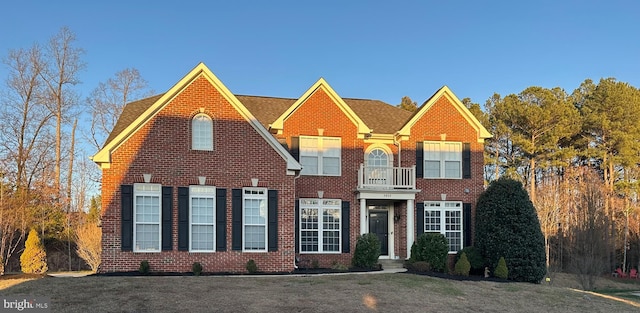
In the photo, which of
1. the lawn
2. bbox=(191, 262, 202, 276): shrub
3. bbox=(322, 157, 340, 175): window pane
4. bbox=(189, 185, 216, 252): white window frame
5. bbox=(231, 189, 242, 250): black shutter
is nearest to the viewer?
the lawn

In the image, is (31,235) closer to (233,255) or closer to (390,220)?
(233,255)

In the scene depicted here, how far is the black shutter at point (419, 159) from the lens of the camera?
23.6 m

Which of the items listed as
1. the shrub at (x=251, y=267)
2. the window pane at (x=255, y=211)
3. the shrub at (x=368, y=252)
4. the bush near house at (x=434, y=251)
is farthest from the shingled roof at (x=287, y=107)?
the shrub at (x=251, y=267)

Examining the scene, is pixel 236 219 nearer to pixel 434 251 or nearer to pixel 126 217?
pixel 126 217

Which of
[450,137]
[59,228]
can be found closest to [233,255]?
[450,137]

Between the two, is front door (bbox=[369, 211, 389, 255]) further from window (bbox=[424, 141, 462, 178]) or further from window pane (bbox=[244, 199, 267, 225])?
window pane (bbox=[244, 199, 267, 225])

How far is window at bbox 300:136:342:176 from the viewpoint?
2256cm

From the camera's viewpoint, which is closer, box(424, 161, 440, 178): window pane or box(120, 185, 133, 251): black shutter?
box(120, 185, 133, 251): black shutter

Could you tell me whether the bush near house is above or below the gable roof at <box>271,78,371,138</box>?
below

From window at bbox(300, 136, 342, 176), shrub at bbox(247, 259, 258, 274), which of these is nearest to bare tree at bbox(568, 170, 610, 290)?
window at bbox(300, 136, 342, 176)

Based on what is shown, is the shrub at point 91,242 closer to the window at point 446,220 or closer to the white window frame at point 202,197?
the white window frame at point 202,197

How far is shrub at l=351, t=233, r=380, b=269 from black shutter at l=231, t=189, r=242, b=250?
4.97 meters

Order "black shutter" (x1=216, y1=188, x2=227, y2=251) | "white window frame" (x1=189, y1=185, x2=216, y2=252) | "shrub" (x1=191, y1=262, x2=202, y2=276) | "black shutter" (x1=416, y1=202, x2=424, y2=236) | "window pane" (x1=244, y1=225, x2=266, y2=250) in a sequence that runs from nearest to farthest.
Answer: "shrub" (x1=191, y1=262, x2=202, y2=276) → "white window frame" (x1=189, y1=185, x2=216, y2=252) → "black shutter" (x1=216, y1=188, x2=227, y2=251) → "window pane" (x1=244, y1=225, x2=266, y2=250) → "black shutter" (x1=416, y1=202, x2=424, y2=236)

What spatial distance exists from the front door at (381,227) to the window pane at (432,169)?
2.62 meters
